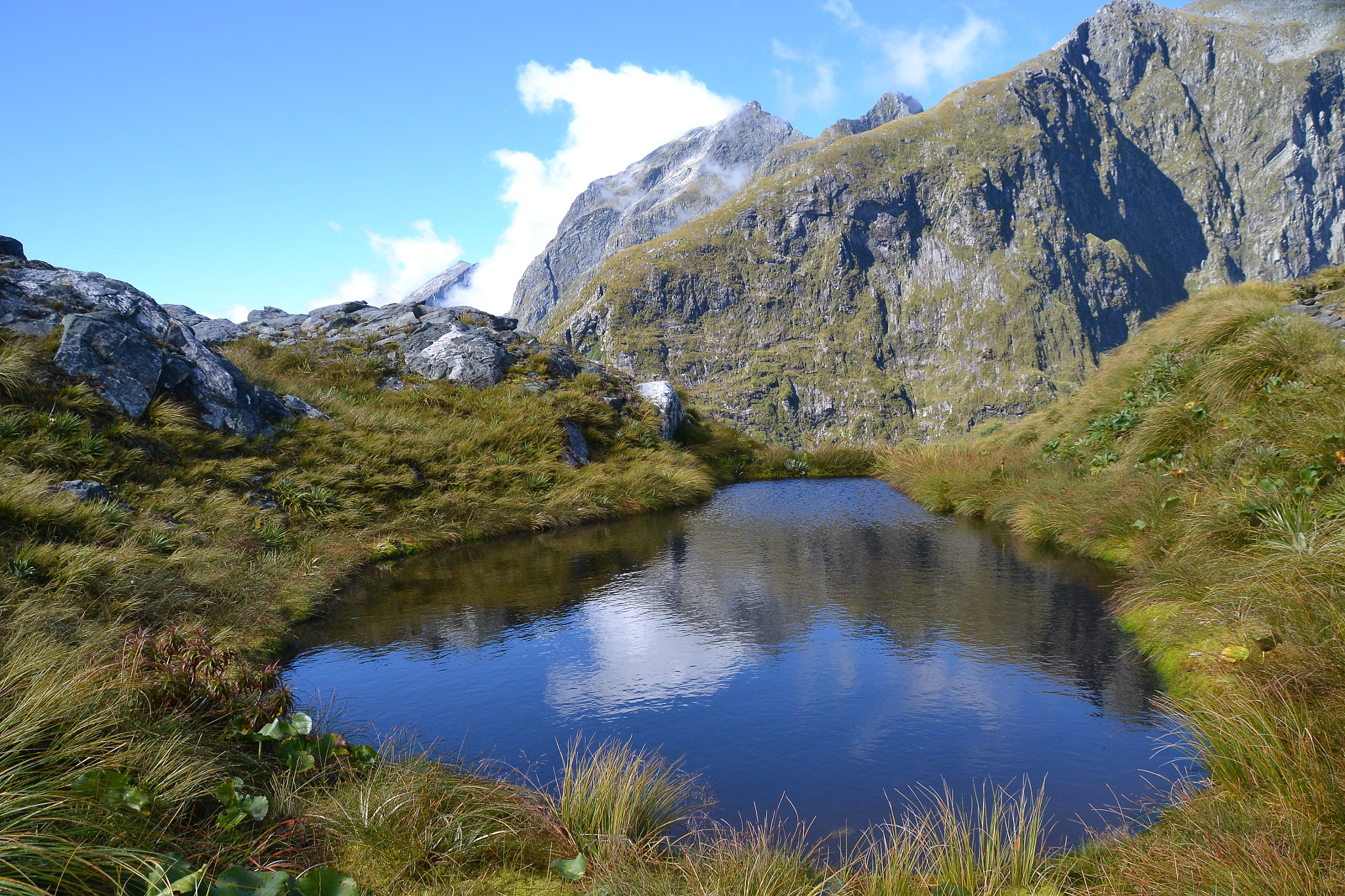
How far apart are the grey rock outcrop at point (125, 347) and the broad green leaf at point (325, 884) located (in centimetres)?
1358

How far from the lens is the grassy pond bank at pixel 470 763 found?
3.60 metres

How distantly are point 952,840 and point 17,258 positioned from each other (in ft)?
76.0

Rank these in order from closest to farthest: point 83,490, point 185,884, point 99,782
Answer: point 185,884 < point 99,782 < point 83,490

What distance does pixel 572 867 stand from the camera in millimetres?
3852

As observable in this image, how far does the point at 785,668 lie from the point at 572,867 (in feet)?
14.2

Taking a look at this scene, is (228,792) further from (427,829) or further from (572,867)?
(572,867)

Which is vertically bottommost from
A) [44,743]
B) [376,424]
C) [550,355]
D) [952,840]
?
[952,840]

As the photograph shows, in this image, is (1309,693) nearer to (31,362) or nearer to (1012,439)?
(1012,439)

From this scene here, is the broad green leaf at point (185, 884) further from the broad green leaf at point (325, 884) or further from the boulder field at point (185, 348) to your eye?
the boulder field at point (185, 348)

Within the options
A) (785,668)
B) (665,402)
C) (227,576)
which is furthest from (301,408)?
(785,668)

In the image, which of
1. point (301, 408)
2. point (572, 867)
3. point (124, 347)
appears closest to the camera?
point (572, 867)

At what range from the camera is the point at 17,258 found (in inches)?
685

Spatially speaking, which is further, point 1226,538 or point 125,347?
point 125,347

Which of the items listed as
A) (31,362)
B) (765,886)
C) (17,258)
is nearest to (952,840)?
(765,886)
